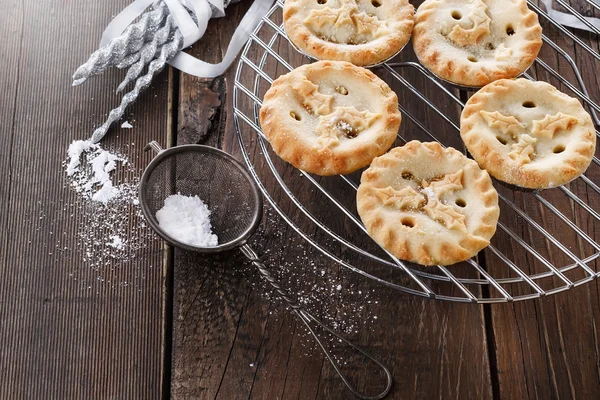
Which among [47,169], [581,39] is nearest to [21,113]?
[47,169]

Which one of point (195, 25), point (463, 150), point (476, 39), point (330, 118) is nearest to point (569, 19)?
point (476, 39)

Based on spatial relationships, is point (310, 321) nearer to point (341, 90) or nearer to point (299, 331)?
point (299, 331)

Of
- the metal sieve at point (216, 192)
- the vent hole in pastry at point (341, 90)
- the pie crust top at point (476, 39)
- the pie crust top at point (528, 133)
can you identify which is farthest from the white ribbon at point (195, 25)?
the pie crust top at point (528, 133)

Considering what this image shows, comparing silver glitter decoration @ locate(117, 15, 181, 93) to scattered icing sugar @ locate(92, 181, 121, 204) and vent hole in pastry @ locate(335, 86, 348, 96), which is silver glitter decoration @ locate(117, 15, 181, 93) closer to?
scattered icing sugar @ locate(92, 181, 121, 204)

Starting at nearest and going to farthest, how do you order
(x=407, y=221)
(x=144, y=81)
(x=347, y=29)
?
(x=407, y=221), (x=347, y=29), (x=144, y=81)

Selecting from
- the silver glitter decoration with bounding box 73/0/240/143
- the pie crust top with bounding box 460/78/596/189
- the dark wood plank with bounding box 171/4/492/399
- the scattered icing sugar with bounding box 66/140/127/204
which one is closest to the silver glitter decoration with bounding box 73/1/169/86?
the silver glitter decoration with bounding box 73/0/240/143

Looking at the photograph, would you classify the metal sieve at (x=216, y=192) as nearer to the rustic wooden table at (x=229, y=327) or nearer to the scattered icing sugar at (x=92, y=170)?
the rustic wooden table at (x=229, y=327)
